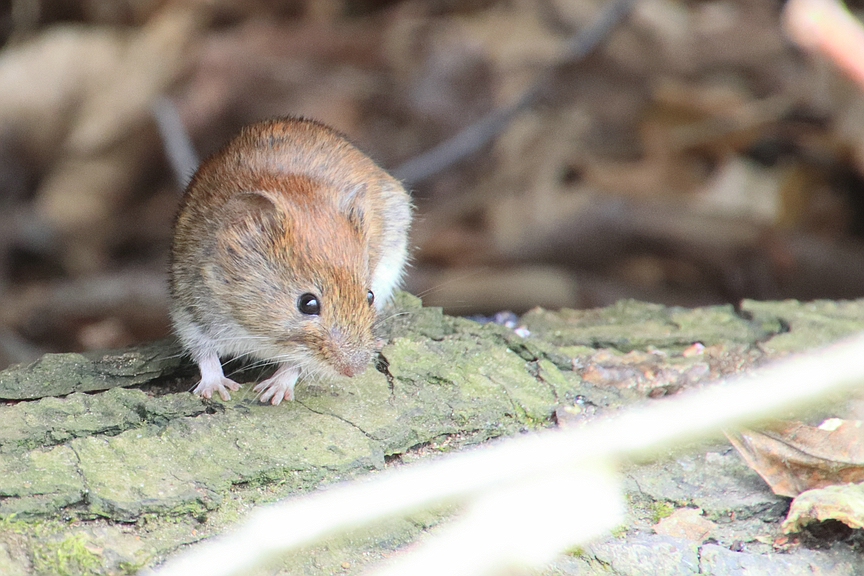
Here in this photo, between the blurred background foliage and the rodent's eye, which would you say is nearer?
the rodent's eye

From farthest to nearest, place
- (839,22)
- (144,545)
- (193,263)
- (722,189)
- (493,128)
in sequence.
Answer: (493,128) < (722,189) < (193,263) < (144,545) < (839,22)

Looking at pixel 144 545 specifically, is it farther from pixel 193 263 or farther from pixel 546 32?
pixel 546 32

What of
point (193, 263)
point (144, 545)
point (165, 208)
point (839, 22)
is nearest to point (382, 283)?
point (193, 263)

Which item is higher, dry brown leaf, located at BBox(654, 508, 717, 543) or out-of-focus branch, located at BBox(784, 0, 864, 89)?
out-of-focus branch, located at BBox(784, 0, 864, 89)

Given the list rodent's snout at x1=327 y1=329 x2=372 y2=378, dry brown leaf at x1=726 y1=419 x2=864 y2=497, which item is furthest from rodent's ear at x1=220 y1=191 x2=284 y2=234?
dry brown leaf at x1=726 y1=419 x2=864 y2=497

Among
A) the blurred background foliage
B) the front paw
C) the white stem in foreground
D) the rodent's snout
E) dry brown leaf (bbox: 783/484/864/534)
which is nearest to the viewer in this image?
the white stem in foreground

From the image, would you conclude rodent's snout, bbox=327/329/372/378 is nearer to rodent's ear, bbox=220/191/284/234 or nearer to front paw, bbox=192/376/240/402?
front paw, bbox=192/376/240/402
